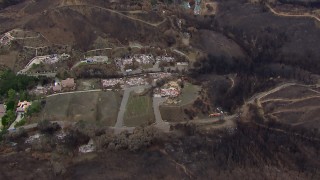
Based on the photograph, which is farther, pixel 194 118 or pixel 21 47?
pixel 21 47

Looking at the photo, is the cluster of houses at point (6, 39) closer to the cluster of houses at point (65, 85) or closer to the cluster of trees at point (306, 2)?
Result: the cluster of houses at point (65, 85)

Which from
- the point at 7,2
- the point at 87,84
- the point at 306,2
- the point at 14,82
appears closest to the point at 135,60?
the point at 87,84

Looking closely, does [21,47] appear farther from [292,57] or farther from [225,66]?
[292,57]

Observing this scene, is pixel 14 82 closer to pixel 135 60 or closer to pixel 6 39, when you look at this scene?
pixel 6 39

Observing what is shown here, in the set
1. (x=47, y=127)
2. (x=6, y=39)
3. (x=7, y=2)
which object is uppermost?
(x=7, y=2)

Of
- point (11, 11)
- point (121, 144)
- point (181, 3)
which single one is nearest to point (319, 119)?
point (121, 144)

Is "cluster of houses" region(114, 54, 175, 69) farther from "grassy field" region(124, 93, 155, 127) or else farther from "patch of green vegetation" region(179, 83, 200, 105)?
"grassy field" region(124, 93, 155, 127)
